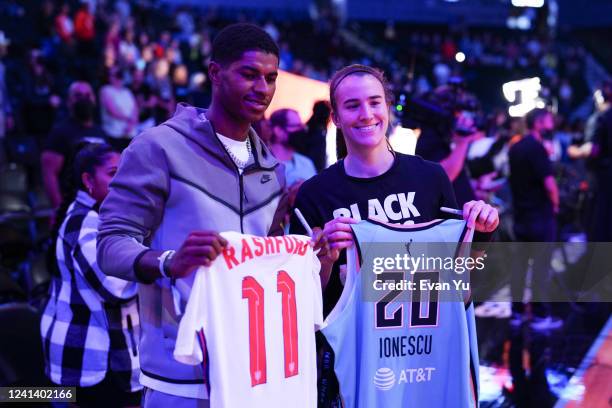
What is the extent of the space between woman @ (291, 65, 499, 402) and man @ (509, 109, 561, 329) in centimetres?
407

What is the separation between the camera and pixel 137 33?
1398cm

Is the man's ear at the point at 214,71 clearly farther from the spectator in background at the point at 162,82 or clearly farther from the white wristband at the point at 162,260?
the spectator in background at the point at 162,82

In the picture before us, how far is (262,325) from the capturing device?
2275 millimetres

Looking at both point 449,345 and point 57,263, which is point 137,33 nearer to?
point 57,263

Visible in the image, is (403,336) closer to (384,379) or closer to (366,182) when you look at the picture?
(384,379)

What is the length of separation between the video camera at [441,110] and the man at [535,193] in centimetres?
147

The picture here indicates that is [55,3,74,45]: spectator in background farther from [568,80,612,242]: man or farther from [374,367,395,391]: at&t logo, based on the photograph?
[374,367,395,391]: at&t logo

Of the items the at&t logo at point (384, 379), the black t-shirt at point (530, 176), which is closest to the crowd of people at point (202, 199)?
the at&t logo at point (384, 379)

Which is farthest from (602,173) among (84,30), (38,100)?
(84,30)

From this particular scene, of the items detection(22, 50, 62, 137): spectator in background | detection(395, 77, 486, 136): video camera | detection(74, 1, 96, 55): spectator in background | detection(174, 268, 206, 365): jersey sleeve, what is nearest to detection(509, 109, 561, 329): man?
detection(395, 77, 486, 136): video camera

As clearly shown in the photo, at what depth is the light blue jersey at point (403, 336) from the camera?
252cm

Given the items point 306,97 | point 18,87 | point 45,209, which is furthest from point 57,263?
point 18,87

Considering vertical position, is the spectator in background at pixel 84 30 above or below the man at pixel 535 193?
above

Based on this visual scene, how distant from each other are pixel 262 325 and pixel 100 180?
142 cm
